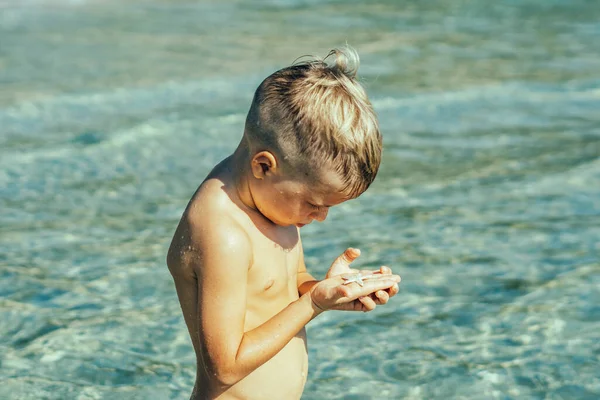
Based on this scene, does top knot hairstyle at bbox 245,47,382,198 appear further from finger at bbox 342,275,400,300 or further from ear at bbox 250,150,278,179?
finger at bbox 342,275,400,300

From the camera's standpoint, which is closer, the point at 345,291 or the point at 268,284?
the point at 345,291

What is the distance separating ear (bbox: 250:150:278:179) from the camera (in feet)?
9.43

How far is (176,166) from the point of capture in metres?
8.18

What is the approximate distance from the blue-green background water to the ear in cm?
188

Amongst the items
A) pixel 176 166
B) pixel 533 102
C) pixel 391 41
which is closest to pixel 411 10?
pixel 391 41

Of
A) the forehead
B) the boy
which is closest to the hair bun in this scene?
the boy

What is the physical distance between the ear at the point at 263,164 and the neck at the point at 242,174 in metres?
0.06

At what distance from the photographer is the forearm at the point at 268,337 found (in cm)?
292

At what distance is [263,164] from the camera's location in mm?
2902

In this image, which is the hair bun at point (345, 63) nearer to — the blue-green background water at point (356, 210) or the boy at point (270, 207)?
the boy at point (270, 207)

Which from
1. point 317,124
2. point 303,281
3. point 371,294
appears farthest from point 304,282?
point 317,124

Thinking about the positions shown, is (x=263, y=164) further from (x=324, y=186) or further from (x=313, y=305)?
(x=313, y=305)

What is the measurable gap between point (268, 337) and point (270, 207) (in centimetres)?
42

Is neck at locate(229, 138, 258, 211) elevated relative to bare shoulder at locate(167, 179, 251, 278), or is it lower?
elevated
